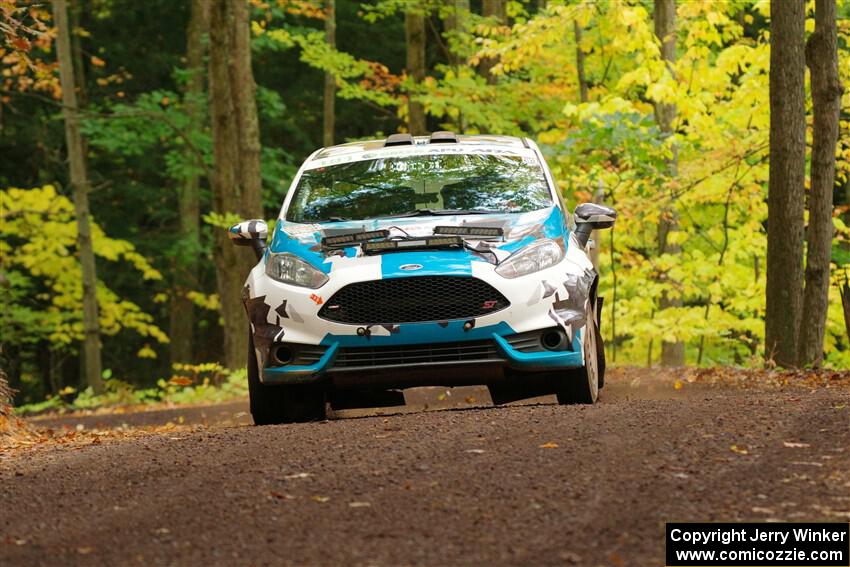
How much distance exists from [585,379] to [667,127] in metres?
14.1

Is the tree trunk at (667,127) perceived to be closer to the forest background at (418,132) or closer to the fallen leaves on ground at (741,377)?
the forest background at (418,132)

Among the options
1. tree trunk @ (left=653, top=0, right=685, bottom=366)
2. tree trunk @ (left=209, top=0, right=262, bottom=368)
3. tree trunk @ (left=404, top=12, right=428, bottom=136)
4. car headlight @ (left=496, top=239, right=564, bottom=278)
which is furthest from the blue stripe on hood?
tree trunk @ (left=404, top=12, right=428, bottom=136)

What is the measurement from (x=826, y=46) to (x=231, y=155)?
11.3 metres

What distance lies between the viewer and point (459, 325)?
8289 mm

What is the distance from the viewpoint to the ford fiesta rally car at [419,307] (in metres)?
8.29

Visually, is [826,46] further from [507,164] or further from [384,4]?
[384,4]

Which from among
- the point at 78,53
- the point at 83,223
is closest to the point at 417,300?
the point at 83,223

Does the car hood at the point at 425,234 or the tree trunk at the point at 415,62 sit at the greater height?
the tree trunk at the point at 415,62

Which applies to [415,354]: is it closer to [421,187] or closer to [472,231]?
[472,231]

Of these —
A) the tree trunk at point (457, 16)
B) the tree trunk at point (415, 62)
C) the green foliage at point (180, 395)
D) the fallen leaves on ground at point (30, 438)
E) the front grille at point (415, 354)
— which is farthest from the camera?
the tree trunk at point (415, 62)

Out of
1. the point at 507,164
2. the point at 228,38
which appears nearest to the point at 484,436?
the point at 507,164

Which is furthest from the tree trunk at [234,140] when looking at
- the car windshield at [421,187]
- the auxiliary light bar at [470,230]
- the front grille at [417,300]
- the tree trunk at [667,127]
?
the front grille at [417,300]

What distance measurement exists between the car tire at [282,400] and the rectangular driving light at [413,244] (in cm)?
101

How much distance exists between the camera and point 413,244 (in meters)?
8.41
